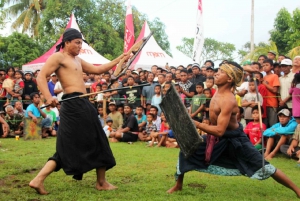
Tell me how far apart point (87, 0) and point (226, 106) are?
25.9 m

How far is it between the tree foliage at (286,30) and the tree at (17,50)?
15985mm

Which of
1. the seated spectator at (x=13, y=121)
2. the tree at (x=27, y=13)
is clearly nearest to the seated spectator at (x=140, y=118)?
the seated spectator at (x=13, y=121)

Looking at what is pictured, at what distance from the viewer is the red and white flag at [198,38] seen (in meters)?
14.6

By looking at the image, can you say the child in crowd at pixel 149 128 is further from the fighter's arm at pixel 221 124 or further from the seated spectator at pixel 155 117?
the fighter's arm at pixel 221 124

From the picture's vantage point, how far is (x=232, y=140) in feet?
15.9

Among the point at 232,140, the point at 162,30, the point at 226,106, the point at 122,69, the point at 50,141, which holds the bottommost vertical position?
the point at 50,141

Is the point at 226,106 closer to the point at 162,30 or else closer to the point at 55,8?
the point at 55,8

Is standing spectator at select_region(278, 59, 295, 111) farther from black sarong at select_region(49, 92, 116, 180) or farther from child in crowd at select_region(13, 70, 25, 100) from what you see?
child in crowd at select_region(13, 70, 25, 100)

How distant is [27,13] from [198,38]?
2089 centimetres

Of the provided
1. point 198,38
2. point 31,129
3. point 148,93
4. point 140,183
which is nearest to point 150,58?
point 198,38

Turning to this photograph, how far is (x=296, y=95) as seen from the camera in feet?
25.6

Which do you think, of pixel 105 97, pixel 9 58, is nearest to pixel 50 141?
pixel 105 97

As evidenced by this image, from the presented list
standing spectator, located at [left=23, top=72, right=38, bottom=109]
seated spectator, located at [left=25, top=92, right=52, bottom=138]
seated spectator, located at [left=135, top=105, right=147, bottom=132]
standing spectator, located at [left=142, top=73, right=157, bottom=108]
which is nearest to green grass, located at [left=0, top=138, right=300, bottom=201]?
seated spectator, located at [left=135, top=105, right=147, bottom=132]

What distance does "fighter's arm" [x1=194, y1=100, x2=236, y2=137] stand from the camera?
15.1 ft
